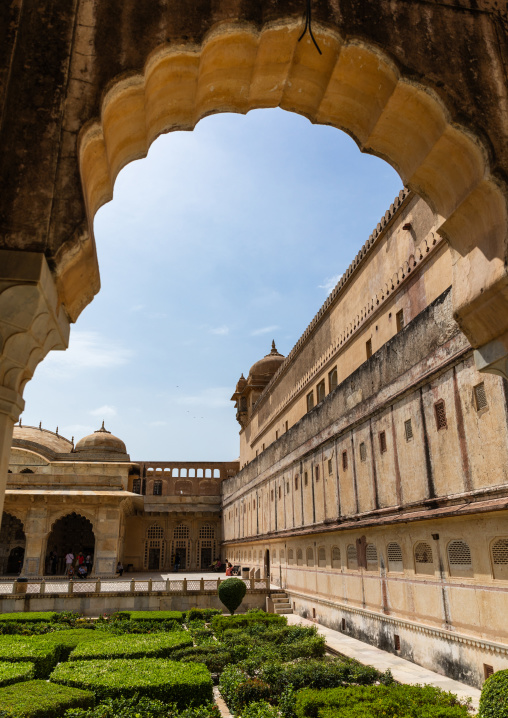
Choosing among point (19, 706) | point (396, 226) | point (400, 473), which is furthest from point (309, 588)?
point (19, 706)

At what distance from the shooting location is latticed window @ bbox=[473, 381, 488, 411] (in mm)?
8305

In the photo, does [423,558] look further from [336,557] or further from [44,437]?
[44,437]

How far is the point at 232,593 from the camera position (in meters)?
16.6

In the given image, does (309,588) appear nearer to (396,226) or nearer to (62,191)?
(396,226)

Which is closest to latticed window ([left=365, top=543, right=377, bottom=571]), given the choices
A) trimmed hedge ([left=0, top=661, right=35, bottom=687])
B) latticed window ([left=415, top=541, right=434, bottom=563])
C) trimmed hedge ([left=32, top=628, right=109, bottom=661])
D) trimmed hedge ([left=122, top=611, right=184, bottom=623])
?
latticed window ([left=415, top=541, right=434, bottom=563])

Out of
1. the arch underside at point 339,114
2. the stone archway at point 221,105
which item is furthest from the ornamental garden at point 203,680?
the stone archway at point 221,105

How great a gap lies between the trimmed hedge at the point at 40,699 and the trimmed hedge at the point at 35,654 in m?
1.81

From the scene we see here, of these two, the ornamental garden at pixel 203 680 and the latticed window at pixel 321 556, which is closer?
the ornamental garden at pixel 203 680

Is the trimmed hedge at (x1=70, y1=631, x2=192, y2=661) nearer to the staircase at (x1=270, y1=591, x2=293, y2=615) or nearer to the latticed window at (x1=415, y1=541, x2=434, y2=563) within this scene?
the latticed window at (x1=415, y1=541, x2=434, y2=563)

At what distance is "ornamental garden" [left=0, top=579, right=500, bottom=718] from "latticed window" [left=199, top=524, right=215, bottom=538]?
75.7 feet

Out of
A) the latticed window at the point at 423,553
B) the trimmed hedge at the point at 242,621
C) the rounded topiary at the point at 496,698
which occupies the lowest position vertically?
the trimmed hedge at the point at 242,621

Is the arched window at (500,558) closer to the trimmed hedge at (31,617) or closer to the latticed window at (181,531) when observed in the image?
the trimmed hedge at (31,617)

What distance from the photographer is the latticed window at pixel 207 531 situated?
3619 cm

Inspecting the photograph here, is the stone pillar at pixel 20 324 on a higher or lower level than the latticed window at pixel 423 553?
higher
